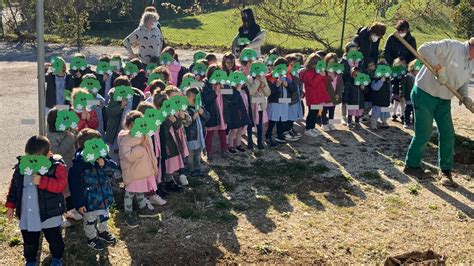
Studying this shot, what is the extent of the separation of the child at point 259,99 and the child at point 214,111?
0.61 metres

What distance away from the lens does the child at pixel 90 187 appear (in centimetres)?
568

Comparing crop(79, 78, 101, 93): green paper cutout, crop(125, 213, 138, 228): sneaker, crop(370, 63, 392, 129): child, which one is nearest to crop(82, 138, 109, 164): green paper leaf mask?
crop(125, 213, 138, 228): sneaker

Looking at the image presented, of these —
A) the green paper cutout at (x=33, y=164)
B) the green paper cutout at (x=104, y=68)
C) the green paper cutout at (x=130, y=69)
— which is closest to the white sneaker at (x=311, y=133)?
the green paper cutout at (x=130, y=69)

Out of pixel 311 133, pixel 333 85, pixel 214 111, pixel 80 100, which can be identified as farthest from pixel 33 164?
pixel 333 85

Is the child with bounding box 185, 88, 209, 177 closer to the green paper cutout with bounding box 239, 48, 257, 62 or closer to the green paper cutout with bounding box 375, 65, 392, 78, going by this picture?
the green paper cutout with bounding box 239, 48, 257, 62

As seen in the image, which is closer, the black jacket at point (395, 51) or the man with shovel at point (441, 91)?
the man with shovel at point (441, 91)

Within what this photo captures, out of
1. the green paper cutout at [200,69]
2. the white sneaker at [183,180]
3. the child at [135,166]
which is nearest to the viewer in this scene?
the child at [135,166]

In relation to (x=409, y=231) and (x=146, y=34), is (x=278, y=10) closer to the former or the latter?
(x=146, y=34)

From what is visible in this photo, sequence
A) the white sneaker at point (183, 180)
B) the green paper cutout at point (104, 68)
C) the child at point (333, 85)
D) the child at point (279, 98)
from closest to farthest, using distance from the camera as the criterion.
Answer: the white sneaker at point (183, 180)
the green paper cutout at point (104, 68)
the child at point (279, 98)
the child at point (333, 85)

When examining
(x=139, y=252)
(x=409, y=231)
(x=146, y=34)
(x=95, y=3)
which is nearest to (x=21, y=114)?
(x=146, y=34)

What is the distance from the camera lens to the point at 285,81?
9.42 metres

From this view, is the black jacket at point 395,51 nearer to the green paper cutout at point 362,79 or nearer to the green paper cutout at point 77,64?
the green paper cutout at point 362,79

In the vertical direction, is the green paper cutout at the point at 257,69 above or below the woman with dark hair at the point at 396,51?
below

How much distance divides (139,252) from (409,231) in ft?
10.5
